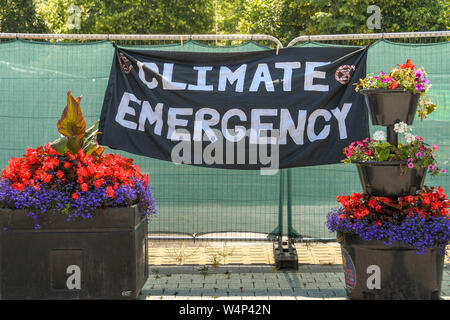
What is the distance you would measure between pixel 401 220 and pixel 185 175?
9.66ft

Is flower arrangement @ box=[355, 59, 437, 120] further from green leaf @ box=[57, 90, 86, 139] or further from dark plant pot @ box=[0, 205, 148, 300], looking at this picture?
green leaf @ box=[57, 90, 86, 139]

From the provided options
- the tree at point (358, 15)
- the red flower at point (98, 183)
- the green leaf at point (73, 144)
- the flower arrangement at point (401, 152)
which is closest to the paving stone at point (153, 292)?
the red flower at point (98, 183)

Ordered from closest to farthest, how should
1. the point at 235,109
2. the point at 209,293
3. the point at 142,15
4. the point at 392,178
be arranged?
the point at 392,178
the point at 209,293
the point at 235,109
the point at 142,15

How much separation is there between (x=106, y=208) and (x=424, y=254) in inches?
112

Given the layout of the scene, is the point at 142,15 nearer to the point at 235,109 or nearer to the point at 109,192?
the point at 235,109

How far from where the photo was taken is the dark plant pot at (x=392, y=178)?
15.0ft

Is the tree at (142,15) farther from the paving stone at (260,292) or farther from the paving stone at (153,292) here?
the paving stone at (260,292)

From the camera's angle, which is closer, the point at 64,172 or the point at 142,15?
the point at 64,172

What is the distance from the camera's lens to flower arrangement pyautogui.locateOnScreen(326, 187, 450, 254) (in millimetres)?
4527

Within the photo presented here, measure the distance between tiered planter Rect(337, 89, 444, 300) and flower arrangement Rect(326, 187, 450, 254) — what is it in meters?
0.08

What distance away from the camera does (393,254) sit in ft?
15.1

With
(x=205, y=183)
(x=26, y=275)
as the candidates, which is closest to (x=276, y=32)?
(x=205, y=183)

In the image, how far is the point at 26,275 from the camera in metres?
4.40

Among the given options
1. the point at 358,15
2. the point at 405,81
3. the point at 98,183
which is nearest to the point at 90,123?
the point at 98,183
